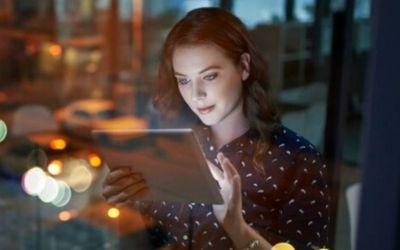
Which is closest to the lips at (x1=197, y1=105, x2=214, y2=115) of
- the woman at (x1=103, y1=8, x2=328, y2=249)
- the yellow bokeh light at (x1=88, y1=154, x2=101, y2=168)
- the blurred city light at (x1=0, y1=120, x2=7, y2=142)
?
the woman at (x1=103, y1=8, x2=328, y2=249)

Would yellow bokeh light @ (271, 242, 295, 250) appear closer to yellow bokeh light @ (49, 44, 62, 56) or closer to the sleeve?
the sleeve

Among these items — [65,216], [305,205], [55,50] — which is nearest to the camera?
[305,205]

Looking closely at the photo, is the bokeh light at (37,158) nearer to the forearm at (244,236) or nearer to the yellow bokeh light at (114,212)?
the yellow bokeh light at (114,212)

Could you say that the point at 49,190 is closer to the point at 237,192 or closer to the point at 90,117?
the point at 90,117

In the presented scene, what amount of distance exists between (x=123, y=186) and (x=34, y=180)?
75 centimetres

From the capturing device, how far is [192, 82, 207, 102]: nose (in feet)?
4.29

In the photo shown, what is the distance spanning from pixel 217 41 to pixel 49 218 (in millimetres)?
1334

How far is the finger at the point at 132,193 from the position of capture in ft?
4.44

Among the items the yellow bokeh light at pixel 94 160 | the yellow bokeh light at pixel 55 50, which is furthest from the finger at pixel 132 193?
the yellow bokeh light at pixel 55 50

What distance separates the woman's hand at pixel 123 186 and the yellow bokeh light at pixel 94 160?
3.1 inches

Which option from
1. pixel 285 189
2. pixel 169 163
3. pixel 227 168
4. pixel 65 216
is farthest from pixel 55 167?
pixel 285 189

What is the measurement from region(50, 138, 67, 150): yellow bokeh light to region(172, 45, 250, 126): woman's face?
840 mm

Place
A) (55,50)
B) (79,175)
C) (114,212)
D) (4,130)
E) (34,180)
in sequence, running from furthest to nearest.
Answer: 1. (4,130)
2. (55,50)
3. (34,180)
4. (79,175)
5. (114,212)

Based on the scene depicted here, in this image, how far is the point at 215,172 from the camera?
130 cm
